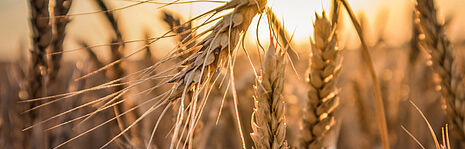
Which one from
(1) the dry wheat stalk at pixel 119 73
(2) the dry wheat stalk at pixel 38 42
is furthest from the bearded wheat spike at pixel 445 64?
(2) the dry wheat stalk at pixel 38 42

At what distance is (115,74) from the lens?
92cm

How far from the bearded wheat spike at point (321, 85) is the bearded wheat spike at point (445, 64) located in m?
0.27

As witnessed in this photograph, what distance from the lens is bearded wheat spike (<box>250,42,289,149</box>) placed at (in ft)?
1.68

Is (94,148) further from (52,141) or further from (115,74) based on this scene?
(115,74)

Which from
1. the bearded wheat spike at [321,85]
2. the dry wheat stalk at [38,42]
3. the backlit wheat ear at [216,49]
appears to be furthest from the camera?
the dry wheat stalk at [38,42]

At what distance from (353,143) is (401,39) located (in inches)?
23.7

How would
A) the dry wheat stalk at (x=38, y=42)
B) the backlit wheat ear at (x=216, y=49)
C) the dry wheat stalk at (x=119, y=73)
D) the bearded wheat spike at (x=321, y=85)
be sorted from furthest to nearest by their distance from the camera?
the dry wheat stalk at (x=119, y=73) → the dry wheat stalk at (x=38, y=42) → the bearded wheat spike at (x=321, y=85) → the backlit wheat ear at (x=216, y=49)

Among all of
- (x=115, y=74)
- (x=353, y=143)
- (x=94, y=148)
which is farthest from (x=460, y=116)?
(x=94, y=148)

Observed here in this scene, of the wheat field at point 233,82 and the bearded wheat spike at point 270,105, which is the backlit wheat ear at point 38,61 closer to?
the wheat field at point 233,82

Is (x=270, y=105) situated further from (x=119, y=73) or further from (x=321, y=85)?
(x=119, y=73)

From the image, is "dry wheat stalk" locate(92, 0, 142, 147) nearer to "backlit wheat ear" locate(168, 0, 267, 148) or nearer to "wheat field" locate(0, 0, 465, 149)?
"wheat field" locate(0, 0, 465, 149)

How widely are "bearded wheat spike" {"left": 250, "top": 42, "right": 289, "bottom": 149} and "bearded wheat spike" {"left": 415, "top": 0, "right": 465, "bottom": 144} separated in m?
0.45

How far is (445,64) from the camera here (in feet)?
2.57

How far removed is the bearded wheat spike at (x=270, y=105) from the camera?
0.51m
